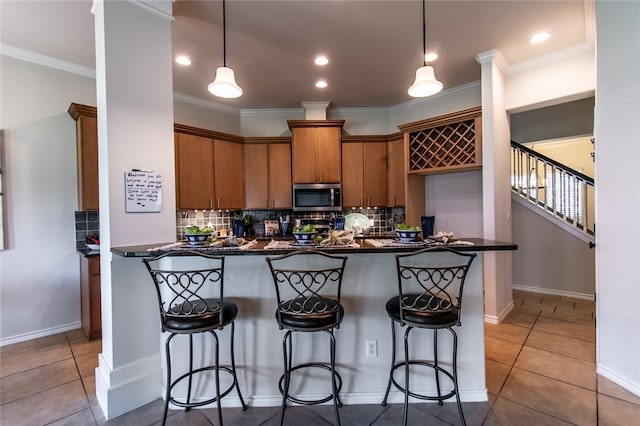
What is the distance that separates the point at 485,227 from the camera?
3127mm

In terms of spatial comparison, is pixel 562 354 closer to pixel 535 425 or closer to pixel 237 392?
pixel 535 425

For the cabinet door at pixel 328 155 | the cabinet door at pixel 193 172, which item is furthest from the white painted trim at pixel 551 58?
the cabinet door at pixel 193 172

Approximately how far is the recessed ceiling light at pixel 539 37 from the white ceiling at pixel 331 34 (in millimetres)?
53

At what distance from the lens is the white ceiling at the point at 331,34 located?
232cm

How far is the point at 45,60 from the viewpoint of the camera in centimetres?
298

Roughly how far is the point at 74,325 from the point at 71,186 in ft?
5.24

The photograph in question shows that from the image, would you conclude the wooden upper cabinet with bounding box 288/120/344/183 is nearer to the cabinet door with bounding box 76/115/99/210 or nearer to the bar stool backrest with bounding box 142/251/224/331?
the cabinet door with bounding box 76/115/99/210

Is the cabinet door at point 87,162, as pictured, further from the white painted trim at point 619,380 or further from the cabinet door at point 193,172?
the white painted trim at point 619,380

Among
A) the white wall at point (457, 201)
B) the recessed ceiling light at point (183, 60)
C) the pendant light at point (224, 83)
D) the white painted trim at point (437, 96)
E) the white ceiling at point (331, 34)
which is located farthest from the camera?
the white wall at point (457, 201)

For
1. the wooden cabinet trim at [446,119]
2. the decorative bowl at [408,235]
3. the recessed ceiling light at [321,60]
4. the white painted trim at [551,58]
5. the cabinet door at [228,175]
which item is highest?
the recessed ceiling light at [321,60]

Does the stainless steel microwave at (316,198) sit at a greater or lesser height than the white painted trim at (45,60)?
lesser

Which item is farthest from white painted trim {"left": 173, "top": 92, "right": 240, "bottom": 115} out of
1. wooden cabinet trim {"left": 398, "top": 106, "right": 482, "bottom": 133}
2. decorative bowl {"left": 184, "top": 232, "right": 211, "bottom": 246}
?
decorative bowl {"left": 184, "top": 232, "right": 211, "bottom": 246}

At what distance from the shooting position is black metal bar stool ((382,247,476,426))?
157 cm

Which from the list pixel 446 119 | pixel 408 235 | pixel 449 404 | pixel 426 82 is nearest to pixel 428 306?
pixel 408 235
